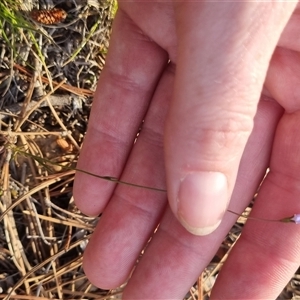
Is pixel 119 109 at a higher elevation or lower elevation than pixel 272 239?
higher

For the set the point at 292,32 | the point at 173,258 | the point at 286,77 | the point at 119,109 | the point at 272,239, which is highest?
the point at 292,32

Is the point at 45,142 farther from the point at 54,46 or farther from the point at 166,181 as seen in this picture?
the point at 166,181

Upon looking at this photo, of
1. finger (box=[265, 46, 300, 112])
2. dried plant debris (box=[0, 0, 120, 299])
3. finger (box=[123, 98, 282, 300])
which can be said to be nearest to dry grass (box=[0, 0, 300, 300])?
dried plant debris (box=[0, 0, 120, 299])

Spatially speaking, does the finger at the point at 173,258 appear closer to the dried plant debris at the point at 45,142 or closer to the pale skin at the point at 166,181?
the pale skin at the point at 166,181

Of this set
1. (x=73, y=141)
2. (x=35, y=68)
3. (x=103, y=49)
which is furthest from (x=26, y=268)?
(x=103, y=49)

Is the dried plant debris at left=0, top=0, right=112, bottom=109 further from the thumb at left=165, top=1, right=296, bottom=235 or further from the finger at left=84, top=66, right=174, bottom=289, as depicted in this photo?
the thumb at left=165, top=1, right=296, bottom=235

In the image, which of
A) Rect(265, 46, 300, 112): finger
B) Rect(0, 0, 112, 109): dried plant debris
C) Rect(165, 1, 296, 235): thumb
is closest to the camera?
Rect(165, 1, 296, 235): thumb

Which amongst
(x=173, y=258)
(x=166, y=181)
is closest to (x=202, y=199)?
(x=166, y=181)
